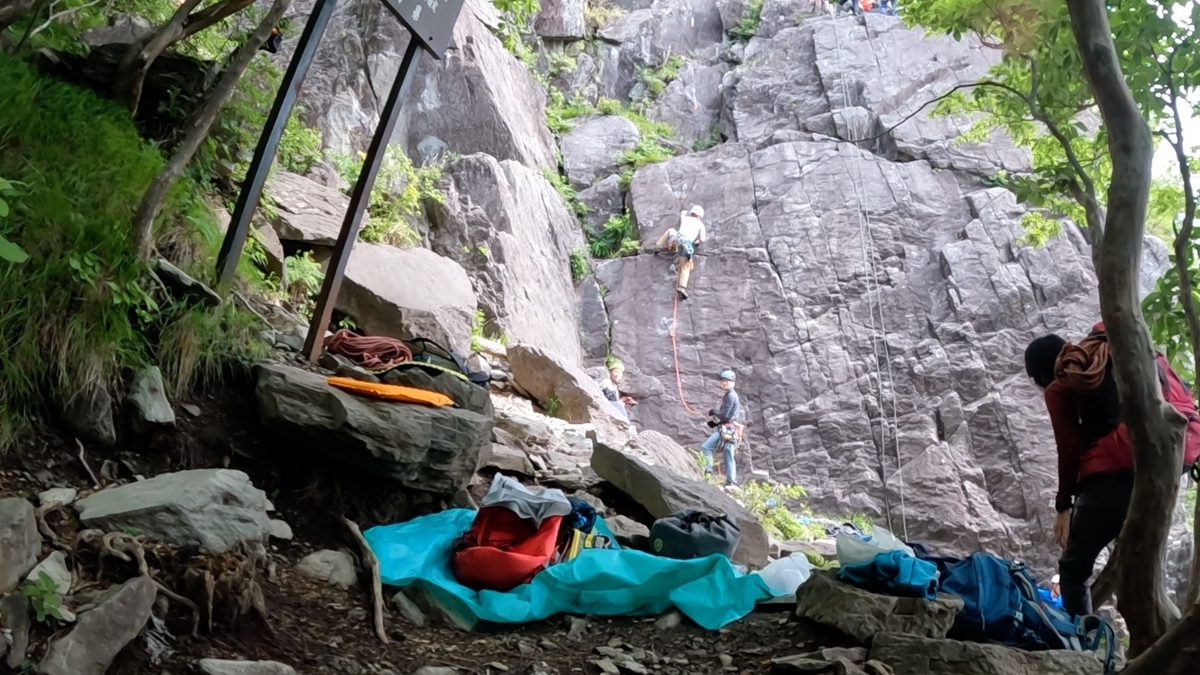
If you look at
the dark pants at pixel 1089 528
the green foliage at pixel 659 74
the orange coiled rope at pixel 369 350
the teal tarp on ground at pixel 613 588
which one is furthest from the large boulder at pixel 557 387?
the green foliage at pixel 659 74

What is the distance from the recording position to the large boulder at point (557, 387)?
8.91 metres

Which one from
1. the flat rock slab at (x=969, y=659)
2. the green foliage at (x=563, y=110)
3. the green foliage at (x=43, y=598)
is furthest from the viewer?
the green foliage at (x=563, y=110)

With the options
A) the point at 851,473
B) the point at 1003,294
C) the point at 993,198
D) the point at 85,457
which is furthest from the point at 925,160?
the point at 85,457

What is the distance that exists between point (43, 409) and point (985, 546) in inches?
461

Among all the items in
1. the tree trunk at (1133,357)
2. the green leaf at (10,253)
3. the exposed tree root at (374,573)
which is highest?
the tree trunk at (1133,357)

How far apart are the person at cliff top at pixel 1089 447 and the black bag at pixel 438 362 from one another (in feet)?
10.3

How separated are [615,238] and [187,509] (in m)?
12.6

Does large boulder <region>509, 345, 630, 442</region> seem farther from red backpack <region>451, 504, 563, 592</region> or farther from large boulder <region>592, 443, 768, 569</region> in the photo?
red backpack <region>451, 504, 563, 592</region>

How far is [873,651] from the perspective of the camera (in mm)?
2828

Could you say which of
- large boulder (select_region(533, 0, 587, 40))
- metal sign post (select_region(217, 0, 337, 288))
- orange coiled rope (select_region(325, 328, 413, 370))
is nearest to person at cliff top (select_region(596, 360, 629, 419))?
orange coiled rope (select_region(325, 328, 413, 370))

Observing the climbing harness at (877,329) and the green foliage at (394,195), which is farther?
the climbing harness at (877,329)

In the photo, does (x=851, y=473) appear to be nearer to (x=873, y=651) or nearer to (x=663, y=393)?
(x=663, y=393)

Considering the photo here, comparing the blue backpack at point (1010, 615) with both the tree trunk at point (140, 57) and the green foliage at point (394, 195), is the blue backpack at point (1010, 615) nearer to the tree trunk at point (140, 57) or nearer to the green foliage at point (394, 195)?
the tree trunk at point (140, 57)

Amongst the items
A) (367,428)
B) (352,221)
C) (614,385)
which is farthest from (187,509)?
(614,385)
